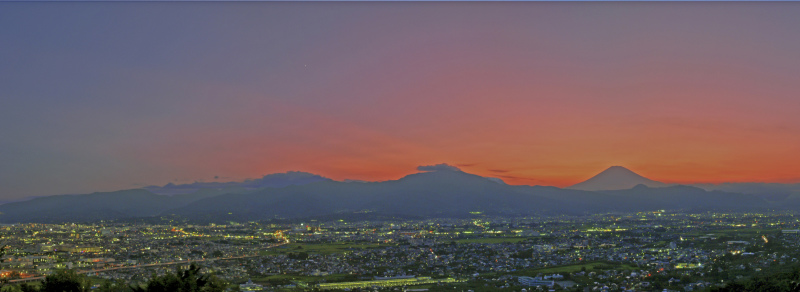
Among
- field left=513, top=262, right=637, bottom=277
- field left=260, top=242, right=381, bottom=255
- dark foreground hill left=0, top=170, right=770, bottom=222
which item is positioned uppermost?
dark foreground hill left=0, top=170, right=770, bottom=222

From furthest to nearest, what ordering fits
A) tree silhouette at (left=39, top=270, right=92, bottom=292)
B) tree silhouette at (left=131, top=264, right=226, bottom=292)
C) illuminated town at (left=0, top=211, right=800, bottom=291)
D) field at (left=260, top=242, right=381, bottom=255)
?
field at (left=260, top=242, right=381, bottom=255) → illuminated town at (left=0, top=211, right=800, bottom=291) → tree silhouette at (left=39, top=270, right=92, bottom=292) → tree silhouette at (left=131, top=264, right=226, bottom=292)

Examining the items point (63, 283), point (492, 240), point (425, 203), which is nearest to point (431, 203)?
point (425, 203)

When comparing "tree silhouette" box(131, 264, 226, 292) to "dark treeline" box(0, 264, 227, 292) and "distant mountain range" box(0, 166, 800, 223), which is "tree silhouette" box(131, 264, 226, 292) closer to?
"dark treeline" box(0, 264, 227, 292)

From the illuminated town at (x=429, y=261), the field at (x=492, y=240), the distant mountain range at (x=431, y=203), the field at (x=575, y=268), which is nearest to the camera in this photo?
the illuminated town at (x=429, y=261)

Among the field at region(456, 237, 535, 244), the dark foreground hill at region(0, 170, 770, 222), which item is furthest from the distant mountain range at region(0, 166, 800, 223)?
the field at region(456, 237, 535, 244)

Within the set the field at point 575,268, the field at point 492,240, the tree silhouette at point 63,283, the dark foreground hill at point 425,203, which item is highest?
the dark foreground hill at point 425,203

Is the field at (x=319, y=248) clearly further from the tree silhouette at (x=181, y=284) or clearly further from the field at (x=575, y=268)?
the tree silhouette at (x=181, y=284)

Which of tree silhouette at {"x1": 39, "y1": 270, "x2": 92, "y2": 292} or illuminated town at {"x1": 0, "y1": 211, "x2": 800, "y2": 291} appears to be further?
illuminated town at {"x1": 0, "y1": 211, "x2": 800, "y2": 291}

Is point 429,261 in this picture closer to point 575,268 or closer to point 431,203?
point 575,268

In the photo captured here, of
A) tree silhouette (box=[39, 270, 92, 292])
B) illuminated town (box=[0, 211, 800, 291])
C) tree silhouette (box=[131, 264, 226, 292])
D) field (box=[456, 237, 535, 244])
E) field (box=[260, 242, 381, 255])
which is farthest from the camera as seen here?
field (box=[456, 237, 535, 244])

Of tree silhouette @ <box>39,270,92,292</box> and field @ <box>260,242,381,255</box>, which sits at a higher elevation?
tree silhouette @ <box>39,270,92,292</box>

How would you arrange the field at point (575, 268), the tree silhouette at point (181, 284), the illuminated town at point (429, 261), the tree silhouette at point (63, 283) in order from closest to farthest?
the tree silhouette at point (181, 284) < the tree silhouette at point (63, 283) < the illuminated town at point (429, 261) < the field at point (575, 268)

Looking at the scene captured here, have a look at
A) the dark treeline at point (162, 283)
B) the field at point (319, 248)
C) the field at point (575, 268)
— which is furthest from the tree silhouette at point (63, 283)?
the field at point (319, 248)

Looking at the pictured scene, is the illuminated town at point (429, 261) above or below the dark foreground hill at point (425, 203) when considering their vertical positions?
below
